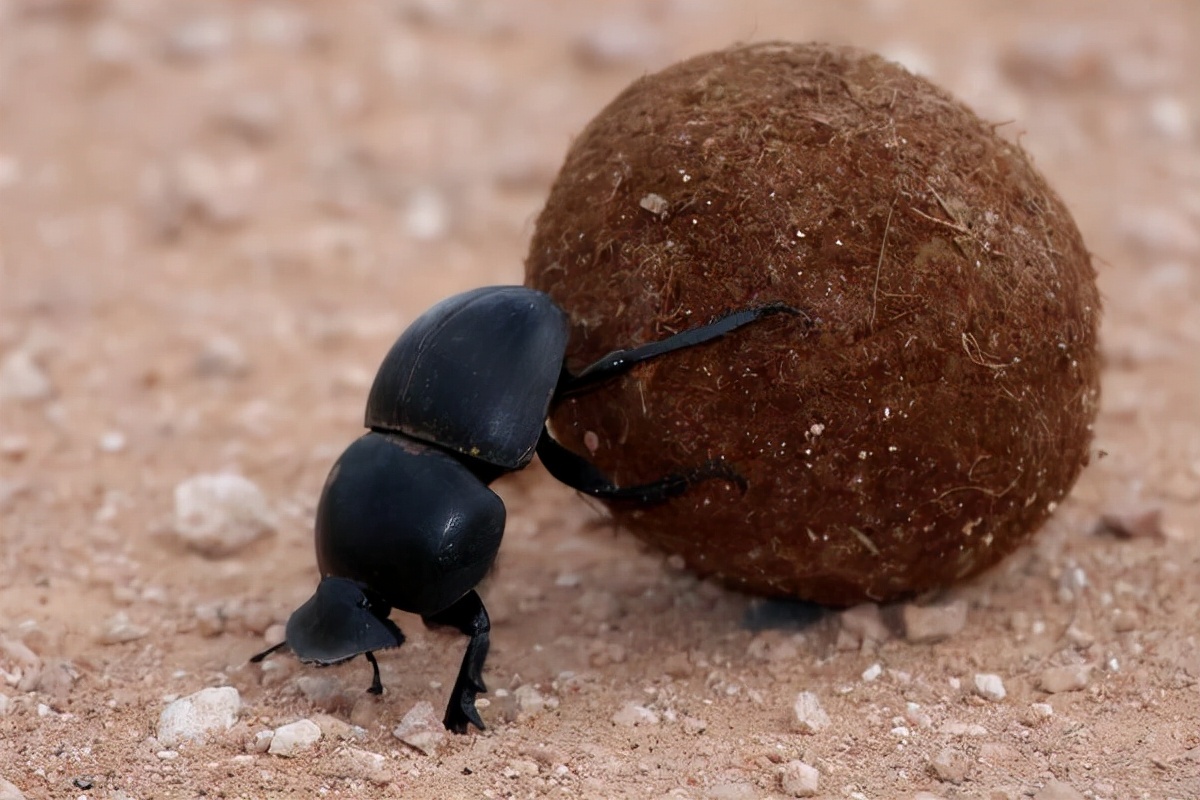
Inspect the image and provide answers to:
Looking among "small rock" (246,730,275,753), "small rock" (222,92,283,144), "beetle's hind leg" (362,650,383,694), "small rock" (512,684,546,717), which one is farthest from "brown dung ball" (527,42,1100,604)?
"small rock" (222,92,283,144)

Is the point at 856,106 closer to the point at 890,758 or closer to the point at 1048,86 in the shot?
the point at 890,758

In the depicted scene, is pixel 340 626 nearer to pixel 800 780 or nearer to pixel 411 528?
pixel 411 528

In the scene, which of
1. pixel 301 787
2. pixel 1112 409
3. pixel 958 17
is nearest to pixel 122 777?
pixel 301 787

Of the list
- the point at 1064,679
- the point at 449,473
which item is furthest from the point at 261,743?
the point at 1064,679

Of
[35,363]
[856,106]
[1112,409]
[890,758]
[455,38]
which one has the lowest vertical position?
[35,363]

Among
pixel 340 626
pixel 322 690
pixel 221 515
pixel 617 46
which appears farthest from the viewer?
pixel 617 46

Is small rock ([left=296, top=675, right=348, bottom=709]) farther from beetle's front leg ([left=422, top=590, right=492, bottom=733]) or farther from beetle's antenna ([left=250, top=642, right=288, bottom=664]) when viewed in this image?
beetle's front leg ([left=422, top=590, right=492, bottom=733])

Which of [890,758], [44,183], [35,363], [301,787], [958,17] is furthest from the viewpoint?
[958,17]
